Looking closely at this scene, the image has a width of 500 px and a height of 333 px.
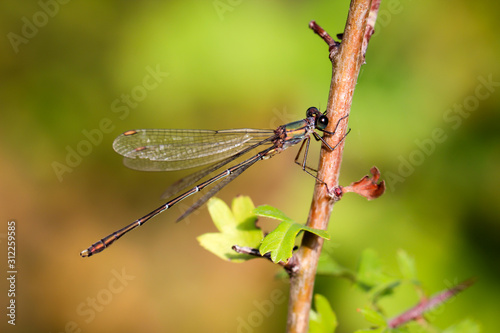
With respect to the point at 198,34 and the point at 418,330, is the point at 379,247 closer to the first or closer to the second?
the point at 418,330

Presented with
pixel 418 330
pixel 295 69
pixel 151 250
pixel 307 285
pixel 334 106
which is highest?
pixel 295 69

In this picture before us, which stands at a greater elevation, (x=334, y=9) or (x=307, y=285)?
(x=334, y=9)

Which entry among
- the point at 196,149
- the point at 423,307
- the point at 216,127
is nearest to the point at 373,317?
the point at 423,307

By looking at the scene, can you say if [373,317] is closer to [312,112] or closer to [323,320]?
[323,320]

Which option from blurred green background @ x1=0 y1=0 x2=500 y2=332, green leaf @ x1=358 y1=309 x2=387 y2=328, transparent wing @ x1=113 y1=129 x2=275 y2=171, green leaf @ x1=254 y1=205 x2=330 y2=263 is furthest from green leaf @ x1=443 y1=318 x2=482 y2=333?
transparent wing @ x1=113 y1=129 x2=275 y2=171

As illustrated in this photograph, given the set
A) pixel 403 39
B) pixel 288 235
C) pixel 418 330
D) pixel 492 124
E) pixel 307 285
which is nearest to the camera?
pixel 288 235

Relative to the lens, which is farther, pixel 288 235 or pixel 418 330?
pixel 418 330

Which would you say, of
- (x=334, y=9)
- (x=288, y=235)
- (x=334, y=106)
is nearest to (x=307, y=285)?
(x=288, y=235)

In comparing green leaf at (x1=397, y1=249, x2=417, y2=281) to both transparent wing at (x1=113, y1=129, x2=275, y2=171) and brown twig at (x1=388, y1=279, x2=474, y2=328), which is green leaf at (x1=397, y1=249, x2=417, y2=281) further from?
transparent wing at (x1=113, y1=129, x2=275, y2=171)
